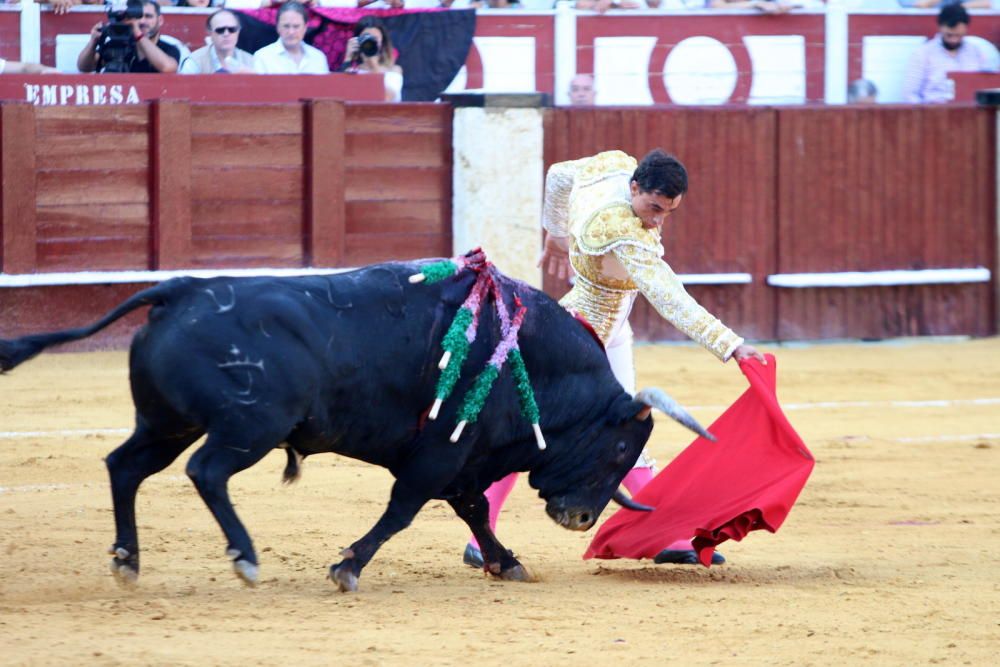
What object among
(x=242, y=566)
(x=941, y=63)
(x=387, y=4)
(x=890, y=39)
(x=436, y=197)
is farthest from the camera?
(x=890, y=39)

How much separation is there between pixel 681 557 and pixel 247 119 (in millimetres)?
4809

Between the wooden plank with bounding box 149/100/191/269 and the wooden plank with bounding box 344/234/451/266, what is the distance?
936 millimetres

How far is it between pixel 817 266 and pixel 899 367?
45.8 inches

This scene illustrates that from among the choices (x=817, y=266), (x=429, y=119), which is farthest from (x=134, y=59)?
(x=817, y=266)

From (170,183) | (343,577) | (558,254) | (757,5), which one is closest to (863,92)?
(757,5)

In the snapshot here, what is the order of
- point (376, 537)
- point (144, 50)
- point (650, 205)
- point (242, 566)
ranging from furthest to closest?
point (144, 50) → point (650, 205) → point (376, 537) → point (242, 566)

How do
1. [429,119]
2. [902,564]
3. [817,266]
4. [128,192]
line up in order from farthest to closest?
[817,266] → [429,119] → [128,192] → [902,564]

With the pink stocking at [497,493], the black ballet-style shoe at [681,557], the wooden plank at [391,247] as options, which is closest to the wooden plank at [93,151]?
the wooden plank at [391,247]

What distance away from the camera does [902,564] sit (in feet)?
15.9

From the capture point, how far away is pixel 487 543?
4602 mm

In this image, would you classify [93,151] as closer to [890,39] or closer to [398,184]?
[398,184]

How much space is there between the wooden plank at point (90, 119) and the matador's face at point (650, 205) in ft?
15.3

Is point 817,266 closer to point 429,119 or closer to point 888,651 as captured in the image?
point 429,119

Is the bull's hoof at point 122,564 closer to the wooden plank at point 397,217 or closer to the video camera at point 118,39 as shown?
the video camera at point 118,39
